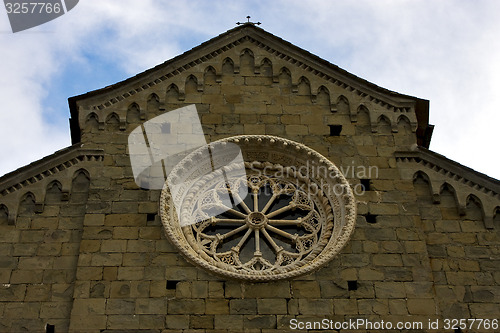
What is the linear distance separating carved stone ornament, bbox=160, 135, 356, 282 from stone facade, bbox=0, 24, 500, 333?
243 millimetres

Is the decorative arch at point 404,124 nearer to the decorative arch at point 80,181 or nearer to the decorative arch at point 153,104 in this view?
the decorative arch at point 153,104

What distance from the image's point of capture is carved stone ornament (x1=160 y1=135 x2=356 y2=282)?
13.6m

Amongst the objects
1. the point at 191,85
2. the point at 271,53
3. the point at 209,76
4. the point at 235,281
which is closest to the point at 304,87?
the point at 271,53

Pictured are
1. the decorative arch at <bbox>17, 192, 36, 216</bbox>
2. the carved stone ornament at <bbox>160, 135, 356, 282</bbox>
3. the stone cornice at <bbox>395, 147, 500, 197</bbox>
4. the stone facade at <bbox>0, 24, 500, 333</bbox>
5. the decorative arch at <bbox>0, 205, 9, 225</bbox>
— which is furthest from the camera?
the stone cornice at <bbox>395, 147, 500, 197</bbox>

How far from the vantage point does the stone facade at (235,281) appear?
12875 millimetres

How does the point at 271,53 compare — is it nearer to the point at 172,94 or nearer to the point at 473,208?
the point at 172,94

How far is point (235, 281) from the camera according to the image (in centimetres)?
1318

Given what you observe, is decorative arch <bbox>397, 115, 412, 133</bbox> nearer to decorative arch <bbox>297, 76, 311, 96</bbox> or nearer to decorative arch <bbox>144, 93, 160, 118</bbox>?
decorative arch <bbox>297, 76, 311, 96</bbox>

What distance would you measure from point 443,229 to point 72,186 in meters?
6.23

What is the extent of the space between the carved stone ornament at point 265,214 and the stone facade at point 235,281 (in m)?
0.24

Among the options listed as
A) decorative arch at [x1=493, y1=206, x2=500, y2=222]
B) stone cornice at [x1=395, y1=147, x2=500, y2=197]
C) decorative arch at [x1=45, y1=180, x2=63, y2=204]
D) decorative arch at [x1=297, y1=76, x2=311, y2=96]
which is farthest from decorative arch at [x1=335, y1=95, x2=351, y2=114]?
decorative arch at [x1=45, y1=180, x2=63, y2=204]

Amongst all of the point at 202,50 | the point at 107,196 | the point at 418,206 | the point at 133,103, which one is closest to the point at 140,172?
the point at 107,196

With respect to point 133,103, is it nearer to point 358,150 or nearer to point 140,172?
point 140,172

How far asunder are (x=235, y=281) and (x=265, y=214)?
1.75 meters
